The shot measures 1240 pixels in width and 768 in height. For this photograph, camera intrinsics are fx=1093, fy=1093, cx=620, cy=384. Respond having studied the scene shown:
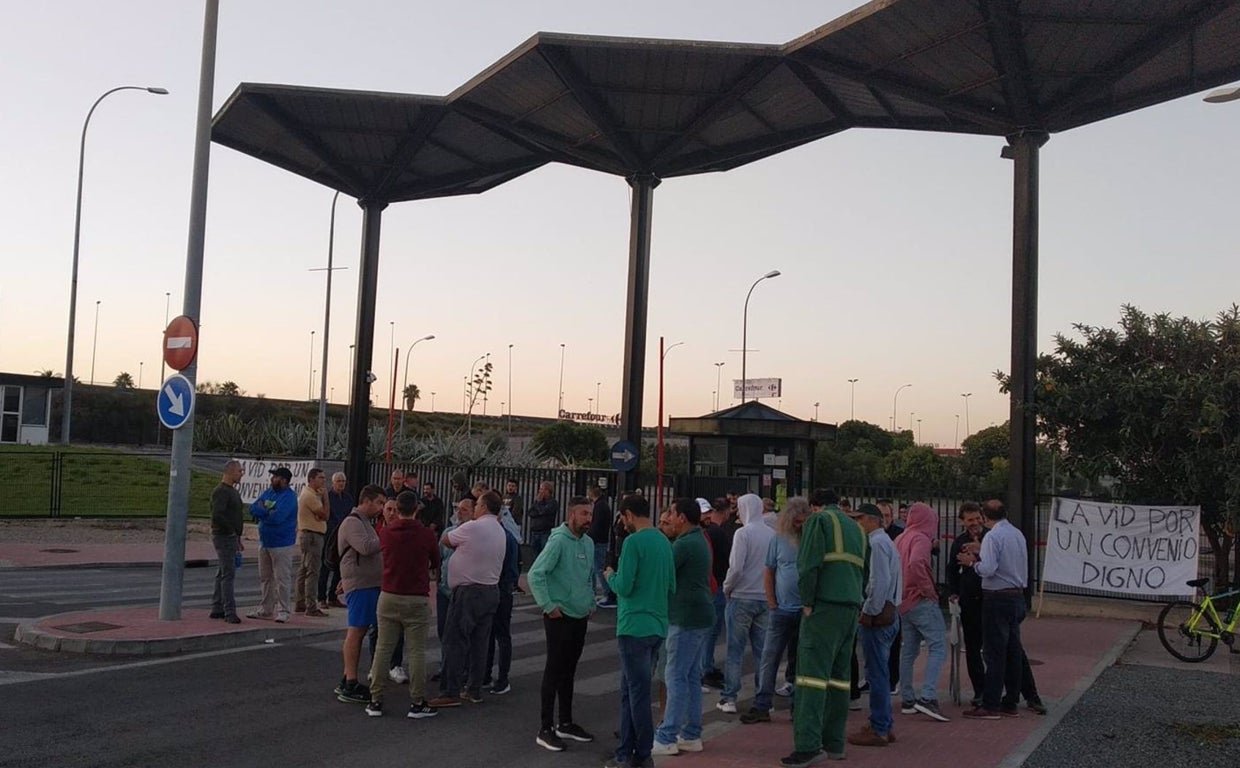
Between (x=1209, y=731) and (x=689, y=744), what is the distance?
453 centimetres

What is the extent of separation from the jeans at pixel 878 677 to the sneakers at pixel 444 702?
3.47m

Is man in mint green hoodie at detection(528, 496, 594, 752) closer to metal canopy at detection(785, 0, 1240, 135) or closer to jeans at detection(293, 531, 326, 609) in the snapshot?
jeans at detection(293, 531, 326, 609)

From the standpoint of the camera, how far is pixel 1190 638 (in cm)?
1283

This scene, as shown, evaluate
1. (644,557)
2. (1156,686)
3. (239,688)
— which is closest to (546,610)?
(644,557)

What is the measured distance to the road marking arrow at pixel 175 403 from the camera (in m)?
12.6

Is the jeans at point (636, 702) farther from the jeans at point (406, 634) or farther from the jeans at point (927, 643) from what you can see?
the jeans at point (927, 643)

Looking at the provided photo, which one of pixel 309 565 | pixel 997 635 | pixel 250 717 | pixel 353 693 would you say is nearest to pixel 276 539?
pixel 309 565

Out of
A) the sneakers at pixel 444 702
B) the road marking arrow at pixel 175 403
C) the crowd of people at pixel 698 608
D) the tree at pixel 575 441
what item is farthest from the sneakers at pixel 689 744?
the tree at pixel 575 441

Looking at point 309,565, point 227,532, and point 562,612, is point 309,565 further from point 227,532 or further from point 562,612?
point 562,612

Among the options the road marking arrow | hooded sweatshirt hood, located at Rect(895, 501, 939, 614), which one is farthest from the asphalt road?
the road marking arrow

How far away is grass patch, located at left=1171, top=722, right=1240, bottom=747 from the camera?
28.6ft

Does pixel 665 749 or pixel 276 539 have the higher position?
pixel 276 539

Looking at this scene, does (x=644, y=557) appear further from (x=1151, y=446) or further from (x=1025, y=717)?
(x=1151, y=446)

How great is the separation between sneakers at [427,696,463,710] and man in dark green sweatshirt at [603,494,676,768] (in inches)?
89.9
